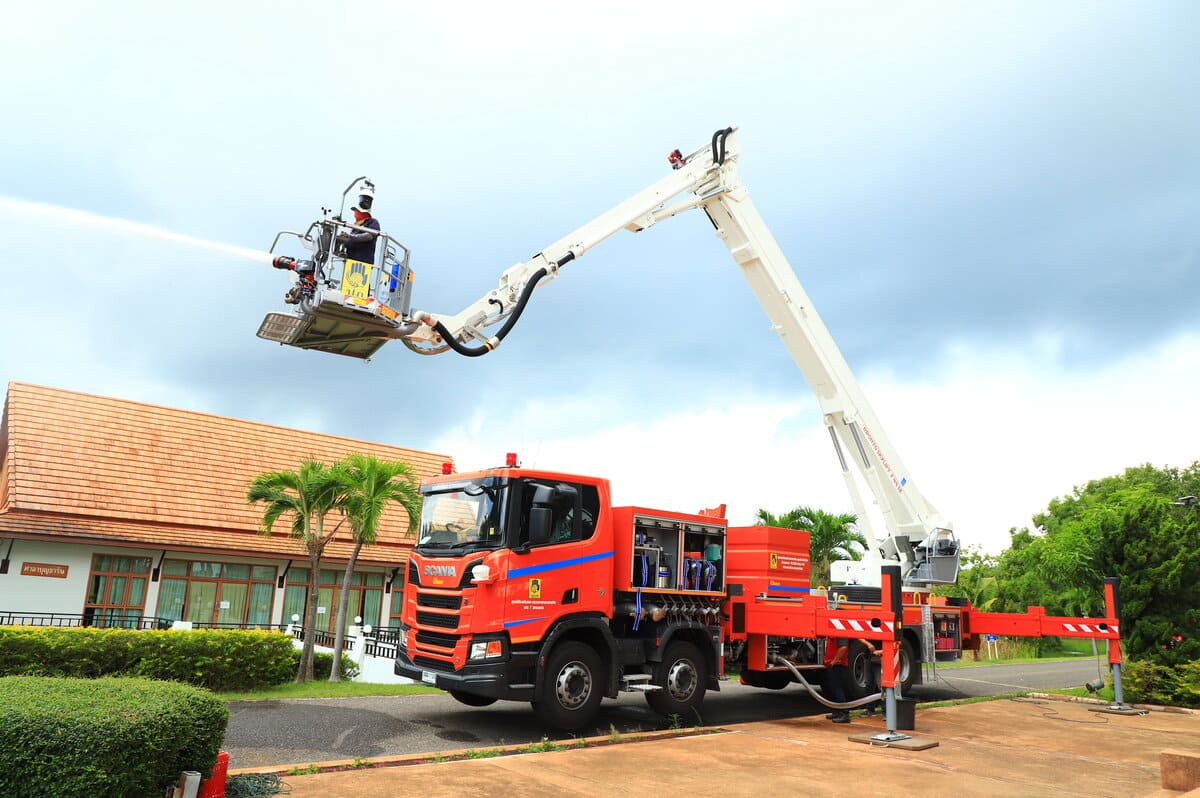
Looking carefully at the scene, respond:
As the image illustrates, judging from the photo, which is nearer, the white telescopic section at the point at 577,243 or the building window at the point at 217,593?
the white telescopic section at the point at 577,243

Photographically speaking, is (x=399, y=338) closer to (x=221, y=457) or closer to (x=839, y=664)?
(x=839, y=664)

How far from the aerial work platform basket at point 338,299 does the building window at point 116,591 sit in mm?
14573

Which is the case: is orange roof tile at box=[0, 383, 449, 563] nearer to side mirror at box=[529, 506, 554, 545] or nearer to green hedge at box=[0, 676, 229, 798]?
side mirror at box=[529, 506, 554, 545]

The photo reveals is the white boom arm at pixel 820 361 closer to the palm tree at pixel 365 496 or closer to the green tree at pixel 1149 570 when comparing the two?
the green tree at pixel 1149 570

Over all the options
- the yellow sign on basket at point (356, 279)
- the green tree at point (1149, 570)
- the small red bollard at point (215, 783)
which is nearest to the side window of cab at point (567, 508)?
the yellow sign on basket at point (356, 279)

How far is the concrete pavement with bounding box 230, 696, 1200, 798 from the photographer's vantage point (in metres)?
6.88

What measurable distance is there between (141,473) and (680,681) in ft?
55.7

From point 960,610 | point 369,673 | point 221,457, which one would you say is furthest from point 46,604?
point 960,610

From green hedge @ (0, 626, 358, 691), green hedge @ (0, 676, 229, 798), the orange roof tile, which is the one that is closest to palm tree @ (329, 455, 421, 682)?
green hedge @ (0, 626, 358, 691)

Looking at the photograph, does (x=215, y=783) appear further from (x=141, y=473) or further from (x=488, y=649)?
(x=141, y=473)

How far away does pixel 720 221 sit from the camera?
45.3ft

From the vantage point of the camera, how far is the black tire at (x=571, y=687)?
947 centimetres

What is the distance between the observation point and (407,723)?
10.1 metres

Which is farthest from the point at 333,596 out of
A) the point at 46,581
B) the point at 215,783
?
the point at 215,783
